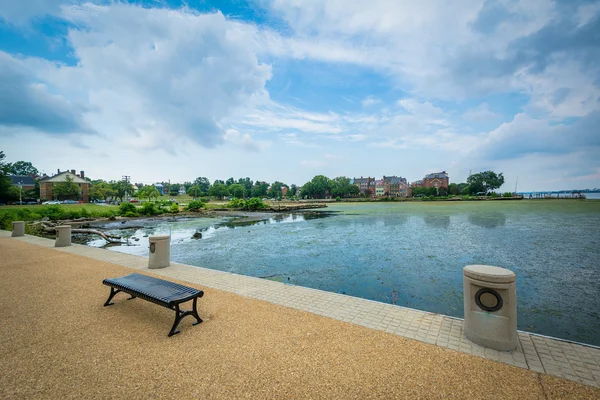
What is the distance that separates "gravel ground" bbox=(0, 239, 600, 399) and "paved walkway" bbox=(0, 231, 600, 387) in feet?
0.83

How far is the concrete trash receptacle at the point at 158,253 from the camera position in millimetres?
9148

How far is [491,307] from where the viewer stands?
4.12 metres

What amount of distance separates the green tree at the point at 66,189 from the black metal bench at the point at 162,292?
8976cm

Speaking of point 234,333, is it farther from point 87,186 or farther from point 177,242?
point 87,186

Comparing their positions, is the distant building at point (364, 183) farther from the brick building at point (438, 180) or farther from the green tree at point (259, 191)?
the green tree at point (259, 191)

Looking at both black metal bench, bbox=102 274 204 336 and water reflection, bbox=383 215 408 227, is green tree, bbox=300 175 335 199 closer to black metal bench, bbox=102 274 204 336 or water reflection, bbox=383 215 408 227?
water reflection, bbox=383 215 408 227

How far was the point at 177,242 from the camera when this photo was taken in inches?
725

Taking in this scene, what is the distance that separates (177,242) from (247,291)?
1330 centimetres

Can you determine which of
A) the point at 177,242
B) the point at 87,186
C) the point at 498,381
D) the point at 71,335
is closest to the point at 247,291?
the point at 71,335

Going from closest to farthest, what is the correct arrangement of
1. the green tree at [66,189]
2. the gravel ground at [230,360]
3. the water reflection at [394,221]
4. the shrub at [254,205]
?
the gravel ground at [230,360], the water reflection at [394,221], the shrub at [254,205], the green tree at [66,189]

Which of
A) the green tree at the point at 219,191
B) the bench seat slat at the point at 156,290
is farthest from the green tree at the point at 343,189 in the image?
the bench seat slat at the point at 156,290

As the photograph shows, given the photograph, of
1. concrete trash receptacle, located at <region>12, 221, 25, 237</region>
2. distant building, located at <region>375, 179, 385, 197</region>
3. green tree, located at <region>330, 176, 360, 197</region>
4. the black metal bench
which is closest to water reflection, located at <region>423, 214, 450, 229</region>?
the black metal bench

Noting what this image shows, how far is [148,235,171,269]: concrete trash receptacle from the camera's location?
30.0 ft

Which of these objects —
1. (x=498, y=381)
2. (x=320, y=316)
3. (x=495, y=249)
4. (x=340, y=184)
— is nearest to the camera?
(x=498, y=381)
